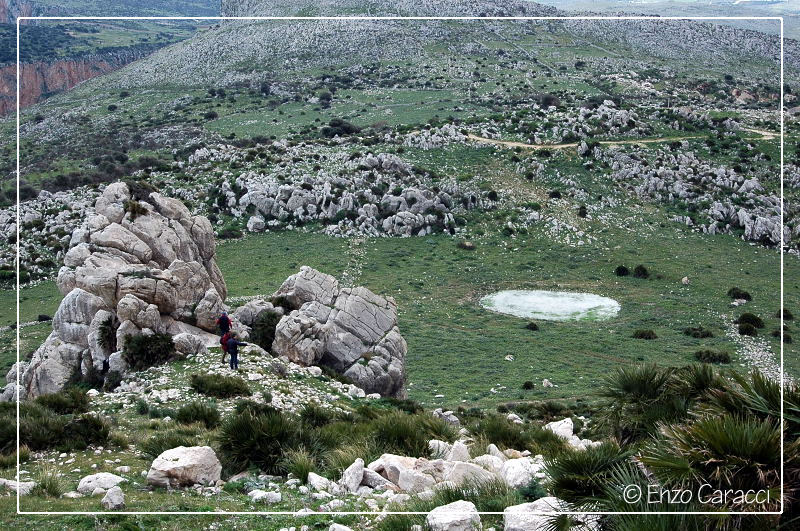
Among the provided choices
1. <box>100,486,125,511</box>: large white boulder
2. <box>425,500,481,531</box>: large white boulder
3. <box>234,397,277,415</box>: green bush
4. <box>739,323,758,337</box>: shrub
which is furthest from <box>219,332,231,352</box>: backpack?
<box>739,323,758,337</box>: shrub

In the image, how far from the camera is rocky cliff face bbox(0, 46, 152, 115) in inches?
3150

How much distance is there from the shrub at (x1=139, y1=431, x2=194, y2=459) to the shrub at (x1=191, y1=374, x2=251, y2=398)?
3.71 meters

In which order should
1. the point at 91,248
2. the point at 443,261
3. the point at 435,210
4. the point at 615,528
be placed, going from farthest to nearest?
the point at 435,210 → the point at 443,261 → the point at 91,248 → the point at 615,528

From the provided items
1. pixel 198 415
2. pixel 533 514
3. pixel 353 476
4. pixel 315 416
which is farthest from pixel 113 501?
pixel 315 416

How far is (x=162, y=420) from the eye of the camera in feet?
50.9

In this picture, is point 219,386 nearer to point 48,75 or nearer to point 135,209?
point 135,209

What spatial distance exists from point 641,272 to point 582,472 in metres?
23.2

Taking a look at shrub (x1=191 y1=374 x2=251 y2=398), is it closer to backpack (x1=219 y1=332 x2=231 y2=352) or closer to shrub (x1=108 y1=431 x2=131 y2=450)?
backpack (x1=219 y1=332 x2=231 y2=352)

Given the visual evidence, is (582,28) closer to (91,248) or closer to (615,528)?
(91,248)

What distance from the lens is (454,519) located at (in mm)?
8242

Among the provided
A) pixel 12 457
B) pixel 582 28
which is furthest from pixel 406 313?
pixel 582 28

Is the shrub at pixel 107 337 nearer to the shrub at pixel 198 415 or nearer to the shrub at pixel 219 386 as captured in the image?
the shrub at pixel 219 386

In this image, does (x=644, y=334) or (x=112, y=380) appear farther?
(x=644, y=334)

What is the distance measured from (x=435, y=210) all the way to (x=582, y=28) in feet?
237
